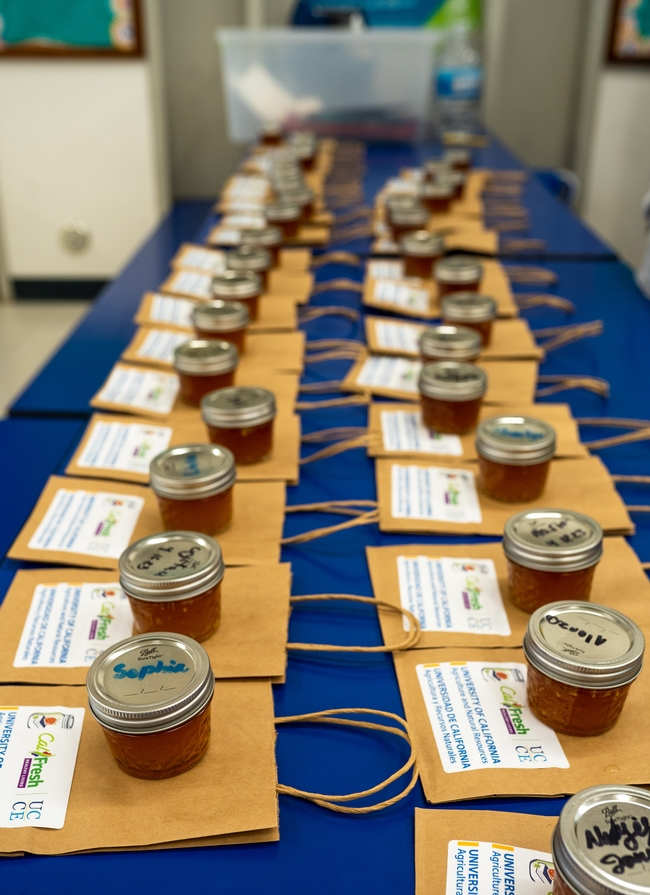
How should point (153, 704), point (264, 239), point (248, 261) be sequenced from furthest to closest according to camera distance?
point (264, 239) → point (248, 261) → point (153, 704)

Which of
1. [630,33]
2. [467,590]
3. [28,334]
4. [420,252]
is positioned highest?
[630,33]

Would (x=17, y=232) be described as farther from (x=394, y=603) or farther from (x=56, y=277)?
(x=394, y=603)

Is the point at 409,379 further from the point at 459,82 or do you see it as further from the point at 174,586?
the point at 459,82

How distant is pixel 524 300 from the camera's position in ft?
5.70

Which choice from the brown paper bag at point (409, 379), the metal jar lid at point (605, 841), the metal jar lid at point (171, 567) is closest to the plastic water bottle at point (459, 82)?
the brown paper bag at point (409, 379)

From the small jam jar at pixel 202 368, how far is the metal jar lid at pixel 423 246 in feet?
2.20

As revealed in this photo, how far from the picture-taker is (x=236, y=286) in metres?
1.56

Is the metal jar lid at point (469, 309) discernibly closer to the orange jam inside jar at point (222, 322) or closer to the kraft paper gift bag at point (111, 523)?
the orange jam inside jar at point (222, 322)

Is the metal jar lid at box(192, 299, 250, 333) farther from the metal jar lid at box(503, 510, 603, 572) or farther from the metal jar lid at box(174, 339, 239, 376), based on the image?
the metal jar lid at box(503, 510, 603, 572)

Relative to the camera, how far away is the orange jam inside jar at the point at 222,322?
1411 mm

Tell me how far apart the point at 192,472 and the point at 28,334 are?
118 inches

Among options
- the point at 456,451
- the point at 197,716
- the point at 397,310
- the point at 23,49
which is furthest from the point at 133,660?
the point at 23,49

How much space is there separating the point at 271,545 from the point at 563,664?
0.39 metres

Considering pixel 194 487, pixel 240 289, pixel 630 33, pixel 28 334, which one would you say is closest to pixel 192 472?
pixel 194 487
